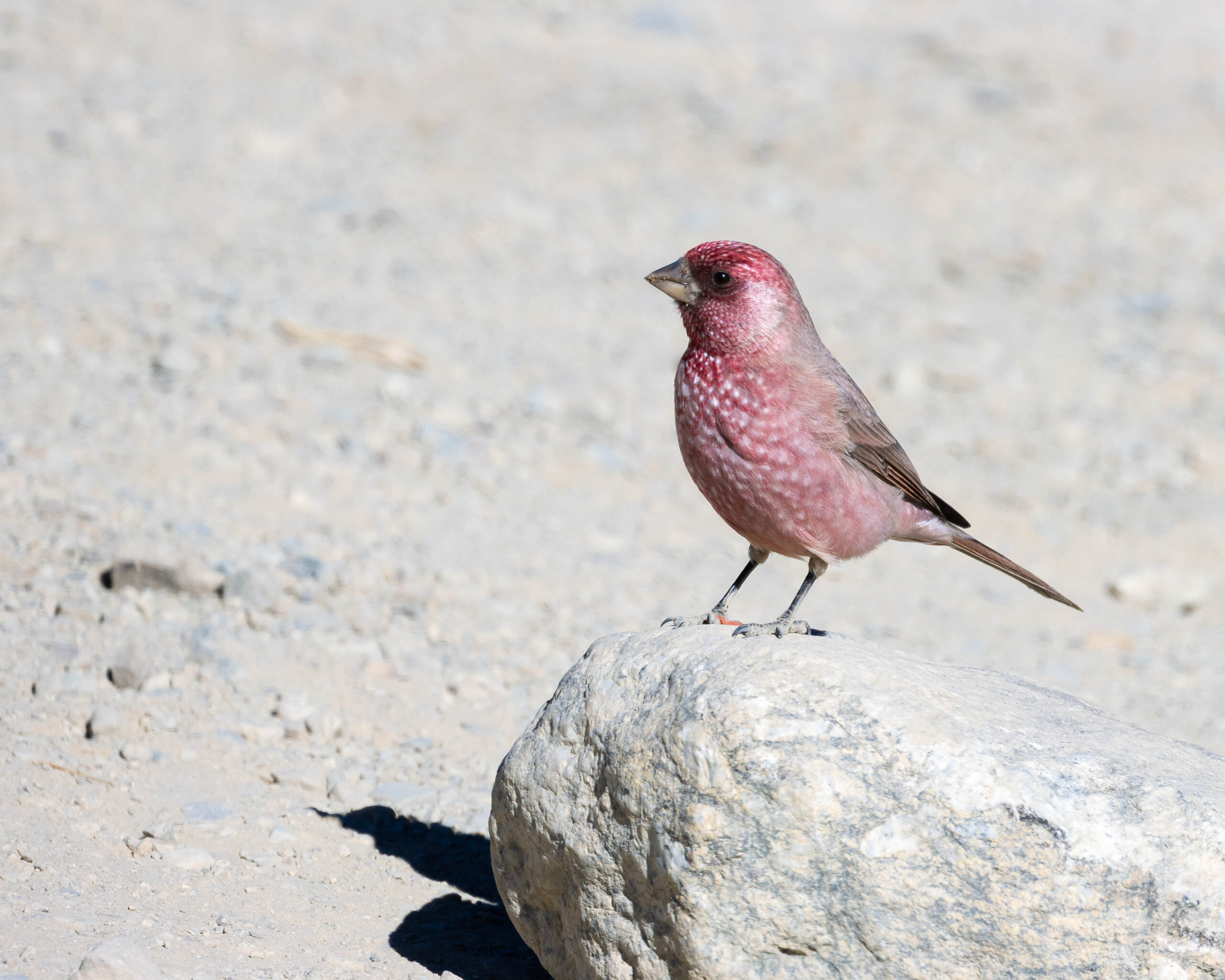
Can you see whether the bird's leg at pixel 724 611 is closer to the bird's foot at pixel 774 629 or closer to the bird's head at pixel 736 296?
the bird's foot at pixel 774 629

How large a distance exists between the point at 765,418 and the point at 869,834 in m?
1.63

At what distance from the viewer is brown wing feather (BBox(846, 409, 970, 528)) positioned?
4.94 m

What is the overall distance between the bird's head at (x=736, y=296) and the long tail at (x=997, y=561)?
52.8 inches

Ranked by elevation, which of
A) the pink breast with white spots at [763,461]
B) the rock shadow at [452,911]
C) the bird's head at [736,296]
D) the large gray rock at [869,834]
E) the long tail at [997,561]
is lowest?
the rock shadow at [452,911]

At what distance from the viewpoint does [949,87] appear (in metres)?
14.2

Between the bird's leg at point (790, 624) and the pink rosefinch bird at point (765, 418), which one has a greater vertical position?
the pink rosefinch bird at point (765, 418)

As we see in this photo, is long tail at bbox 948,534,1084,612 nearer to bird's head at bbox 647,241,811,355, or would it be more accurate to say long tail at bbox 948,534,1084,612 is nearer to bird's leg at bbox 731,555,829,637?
bird's leg at bbox 731,555,829,637

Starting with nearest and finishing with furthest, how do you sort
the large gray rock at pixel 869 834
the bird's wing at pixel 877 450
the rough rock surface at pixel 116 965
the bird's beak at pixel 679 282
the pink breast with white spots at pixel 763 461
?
the large gray rock at pixel 869 834, the rough rock surface at pixel 116 965, the pink breast with white spots at pixel 763 461, the bird's beak at pixel 679 282, the bird's wing at pixel 877 450

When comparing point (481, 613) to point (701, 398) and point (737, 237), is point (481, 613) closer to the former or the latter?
point (701, 398)

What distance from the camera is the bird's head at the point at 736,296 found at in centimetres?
470

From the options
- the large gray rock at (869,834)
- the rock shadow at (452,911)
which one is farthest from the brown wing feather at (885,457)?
the rock shadow at (452,911)

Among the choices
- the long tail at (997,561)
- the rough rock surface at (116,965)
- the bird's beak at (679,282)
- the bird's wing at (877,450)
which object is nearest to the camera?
the rough rock surface at (116,965)

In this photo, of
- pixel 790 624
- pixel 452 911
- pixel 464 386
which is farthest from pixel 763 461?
pixel 464 386

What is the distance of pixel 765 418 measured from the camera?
181 inches
